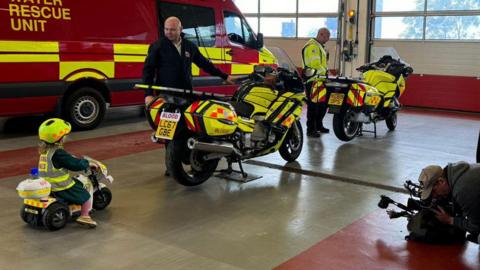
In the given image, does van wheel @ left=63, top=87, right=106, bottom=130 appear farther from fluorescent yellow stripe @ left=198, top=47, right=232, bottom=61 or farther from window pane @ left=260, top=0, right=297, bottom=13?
window pane @ left=260, top=0, right=297, bottom=13

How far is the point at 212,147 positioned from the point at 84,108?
3.87 metres

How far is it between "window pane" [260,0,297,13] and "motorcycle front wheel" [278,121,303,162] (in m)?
9.41

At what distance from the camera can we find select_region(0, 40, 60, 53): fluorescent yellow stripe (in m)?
6.67

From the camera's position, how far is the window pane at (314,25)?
13930 mm

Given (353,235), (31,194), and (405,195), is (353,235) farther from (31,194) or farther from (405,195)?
(31,194)

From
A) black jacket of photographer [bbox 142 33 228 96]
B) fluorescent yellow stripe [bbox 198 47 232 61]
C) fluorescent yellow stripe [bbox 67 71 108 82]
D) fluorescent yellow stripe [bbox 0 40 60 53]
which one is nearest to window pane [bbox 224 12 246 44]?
fluorescent yellow stripe [bbox 198 47 232 61]

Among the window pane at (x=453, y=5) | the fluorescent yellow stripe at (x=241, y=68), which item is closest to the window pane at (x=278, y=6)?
the window pane at (x=453, y=5)

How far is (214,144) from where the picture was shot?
477cm

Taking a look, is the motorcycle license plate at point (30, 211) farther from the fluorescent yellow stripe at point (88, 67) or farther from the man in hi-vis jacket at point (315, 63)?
the man in hi-vis jacket at point (315, 63)

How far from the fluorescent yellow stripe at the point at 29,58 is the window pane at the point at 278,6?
29.7 feet

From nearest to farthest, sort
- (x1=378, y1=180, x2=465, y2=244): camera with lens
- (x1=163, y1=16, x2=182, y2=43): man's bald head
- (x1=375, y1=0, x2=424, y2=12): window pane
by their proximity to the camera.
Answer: (x1=378, y1=180, x2=465, y2=244): camera with lens, (x1=163, y1=16, x2=182, y2=43): man's bald head, (x1=375, y1=0, x2=424, y2=12): window pane

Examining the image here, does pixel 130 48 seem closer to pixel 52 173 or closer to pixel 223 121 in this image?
pixel 223 121

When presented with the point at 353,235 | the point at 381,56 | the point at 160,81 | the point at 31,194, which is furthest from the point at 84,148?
the point at 381,56

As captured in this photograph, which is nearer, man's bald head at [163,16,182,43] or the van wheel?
man's bald head at [163,16,182,43]
